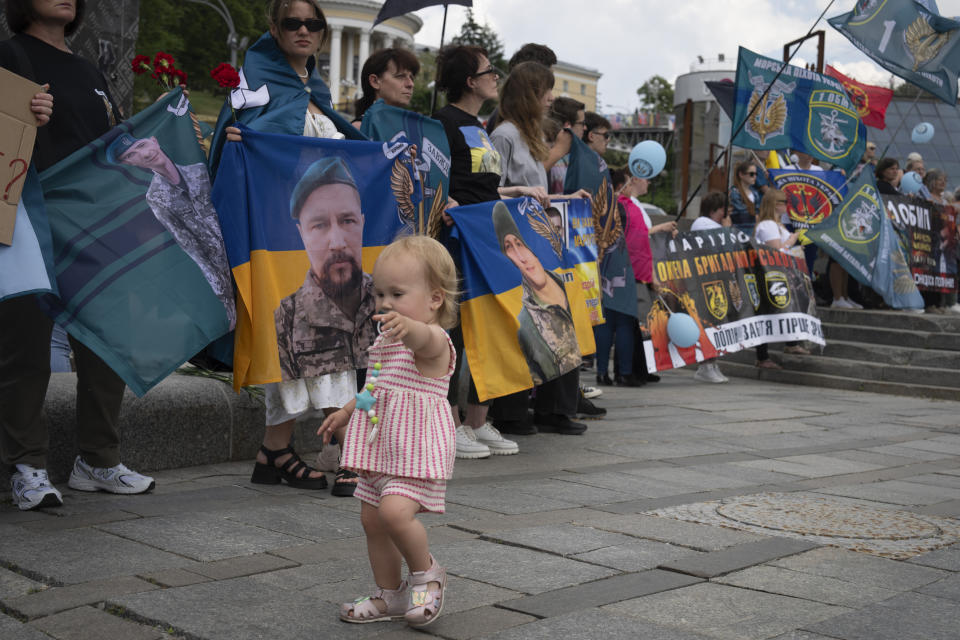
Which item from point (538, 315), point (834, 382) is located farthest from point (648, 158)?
point (834, 382)

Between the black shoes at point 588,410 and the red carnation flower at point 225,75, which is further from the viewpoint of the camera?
the black shoes at point 588,410

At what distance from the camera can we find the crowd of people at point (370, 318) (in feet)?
10.1

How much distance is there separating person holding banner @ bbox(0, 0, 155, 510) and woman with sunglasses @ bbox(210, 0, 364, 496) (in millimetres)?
581

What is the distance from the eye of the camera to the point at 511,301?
19.6ft

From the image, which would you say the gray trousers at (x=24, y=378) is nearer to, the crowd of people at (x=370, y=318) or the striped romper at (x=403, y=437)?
the crowd of people at (x=370, y=318)

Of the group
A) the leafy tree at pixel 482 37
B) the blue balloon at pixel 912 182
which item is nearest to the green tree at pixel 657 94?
the leafy tree at pixel 482 37

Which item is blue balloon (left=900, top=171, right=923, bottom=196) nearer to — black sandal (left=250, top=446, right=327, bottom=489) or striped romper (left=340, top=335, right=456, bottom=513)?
black sandal (left=250, top=446, right=327, bottom=489)

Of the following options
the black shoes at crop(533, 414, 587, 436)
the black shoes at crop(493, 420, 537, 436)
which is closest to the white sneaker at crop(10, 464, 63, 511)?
the black shoes at crop(493, 420, 537, 436)

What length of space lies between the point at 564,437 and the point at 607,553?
2.96m

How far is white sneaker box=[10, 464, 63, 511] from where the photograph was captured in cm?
418

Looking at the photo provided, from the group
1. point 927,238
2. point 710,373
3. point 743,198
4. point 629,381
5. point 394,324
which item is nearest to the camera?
point 394,324

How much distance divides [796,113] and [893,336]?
114 inches

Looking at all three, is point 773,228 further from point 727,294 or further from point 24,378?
point 24,378

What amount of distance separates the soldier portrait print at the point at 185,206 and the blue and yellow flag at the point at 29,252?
404 millimetres
